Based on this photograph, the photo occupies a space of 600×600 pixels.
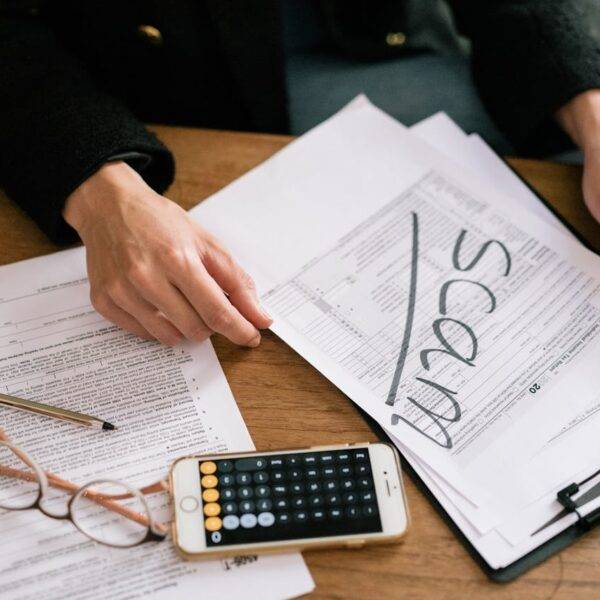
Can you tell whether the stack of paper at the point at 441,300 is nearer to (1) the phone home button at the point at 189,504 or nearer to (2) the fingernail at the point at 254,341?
(2) the fingernail at the point at 254,341

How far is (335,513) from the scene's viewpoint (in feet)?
1.61

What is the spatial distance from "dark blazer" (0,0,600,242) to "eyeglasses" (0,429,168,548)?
24 cm

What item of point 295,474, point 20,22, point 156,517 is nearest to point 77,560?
point 156,517

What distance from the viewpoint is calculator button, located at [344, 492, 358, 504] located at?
19.6 inches

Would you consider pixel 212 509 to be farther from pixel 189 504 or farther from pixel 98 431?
pixel 98 431

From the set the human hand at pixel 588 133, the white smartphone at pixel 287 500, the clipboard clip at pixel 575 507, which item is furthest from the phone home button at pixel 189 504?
the human hand at pixel 588 133

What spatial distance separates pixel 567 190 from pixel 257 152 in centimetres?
34

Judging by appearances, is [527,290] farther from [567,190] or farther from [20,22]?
[20,22]

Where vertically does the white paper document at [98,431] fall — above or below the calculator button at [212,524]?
below

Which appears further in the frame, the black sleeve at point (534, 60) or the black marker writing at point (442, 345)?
the black sleeve at point (534, 60)

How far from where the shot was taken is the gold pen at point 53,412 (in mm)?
527

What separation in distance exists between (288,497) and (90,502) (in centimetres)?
15

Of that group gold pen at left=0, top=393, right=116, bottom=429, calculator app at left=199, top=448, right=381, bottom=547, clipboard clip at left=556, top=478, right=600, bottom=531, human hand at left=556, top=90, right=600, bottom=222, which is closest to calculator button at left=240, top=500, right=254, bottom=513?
calculator app at left=199, top=448, right=381, bottom=547

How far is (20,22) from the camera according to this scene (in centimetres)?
73
